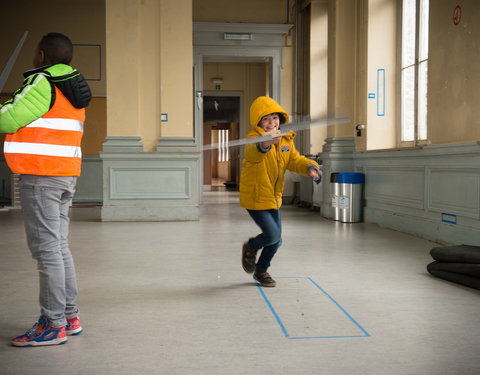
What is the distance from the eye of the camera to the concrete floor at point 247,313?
6.86 feet

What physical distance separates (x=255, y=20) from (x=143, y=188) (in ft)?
15.8

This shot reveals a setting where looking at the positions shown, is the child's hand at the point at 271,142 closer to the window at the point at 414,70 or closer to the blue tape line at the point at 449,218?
the blue tape line at the point at 449,218

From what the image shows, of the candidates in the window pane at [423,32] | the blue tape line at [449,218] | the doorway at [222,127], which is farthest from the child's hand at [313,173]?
the doorway at [222,127]

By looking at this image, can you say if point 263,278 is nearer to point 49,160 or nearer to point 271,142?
point 271,142

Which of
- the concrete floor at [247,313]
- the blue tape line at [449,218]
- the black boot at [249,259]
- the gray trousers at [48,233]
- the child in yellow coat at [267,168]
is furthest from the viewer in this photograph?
the blue tape line at [449,218]

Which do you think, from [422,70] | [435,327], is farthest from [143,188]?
[435,327]

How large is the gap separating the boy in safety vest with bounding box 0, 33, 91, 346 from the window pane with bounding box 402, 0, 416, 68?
531 centimetres

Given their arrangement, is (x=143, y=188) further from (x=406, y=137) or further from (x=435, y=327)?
(x=435, y=327)

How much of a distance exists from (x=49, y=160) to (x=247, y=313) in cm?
132

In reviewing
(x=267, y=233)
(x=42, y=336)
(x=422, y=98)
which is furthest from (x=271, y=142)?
(x=422, y=98)

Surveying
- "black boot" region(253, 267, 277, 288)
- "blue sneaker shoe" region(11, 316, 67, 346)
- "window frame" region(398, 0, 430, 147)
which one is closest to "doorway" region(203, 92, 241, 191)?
"window frame" region(398, 0, 430, 147)

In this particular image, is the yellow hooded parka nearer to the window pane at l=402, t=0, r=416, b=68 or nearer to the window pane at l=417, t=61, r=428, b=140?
the window pane at l=417, t=61, r=428, b=140

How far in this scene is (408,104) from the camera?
22.1 ft

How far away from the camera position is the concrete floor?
2090 millimetres
